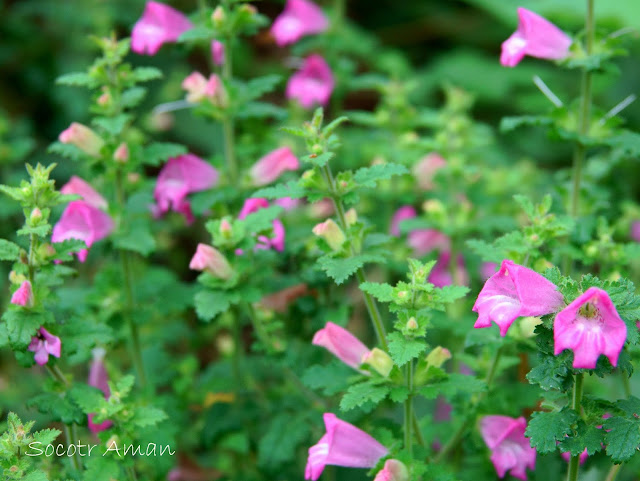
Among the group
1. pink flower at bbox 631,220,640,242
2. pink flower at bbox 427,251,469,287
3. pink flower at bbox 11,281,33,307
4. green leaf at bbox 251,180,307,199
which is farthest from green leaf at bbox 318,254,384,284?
pink flower at bbox 631,220,640,242

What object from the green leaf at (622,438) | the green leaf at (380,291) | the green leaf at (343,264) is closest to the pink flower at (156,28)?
the green leaf at (343,264)

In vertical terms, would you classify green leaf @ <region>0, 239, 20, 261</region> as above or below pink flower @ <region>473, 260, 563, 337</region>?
below

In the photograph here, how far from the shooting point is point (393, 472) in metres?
1.66

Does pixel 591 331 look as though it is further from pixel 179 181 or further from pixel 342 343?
pixel 179 181

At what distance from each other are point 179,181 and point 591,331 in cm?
142

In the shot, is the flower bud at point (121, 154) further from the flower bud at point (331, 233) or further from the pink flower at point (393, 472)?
the pink flower at point (393, 472)

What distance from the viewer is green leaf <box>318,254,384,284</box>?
1.71m

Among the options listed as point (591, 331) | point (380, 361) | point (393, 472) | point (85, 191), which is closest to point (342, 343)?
point (380, 361)

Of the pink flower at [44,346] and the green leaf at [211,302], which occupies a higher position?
the green leaf at [211,302]

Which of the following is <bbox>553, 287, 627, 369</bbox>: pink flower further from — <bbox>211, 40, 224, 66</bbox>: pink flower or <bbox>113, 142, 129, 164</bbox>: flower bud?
<bbox>211, 40, 224, 66</bbox>: pink flower

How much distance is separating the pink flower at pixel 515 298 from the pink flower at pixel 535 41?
2.86 feet

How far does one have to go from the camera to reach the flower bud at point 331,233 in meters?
1.81

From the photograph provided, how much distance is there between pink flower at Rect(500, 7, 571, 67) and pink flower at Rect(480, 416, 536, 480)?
1.04 meters

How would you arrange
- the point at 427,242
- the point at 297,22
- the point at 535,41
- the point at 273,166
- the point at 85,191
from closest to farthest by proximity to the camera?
1. the point at 535,41
2. the point at 85,191
3. the point at 273,166
4. the point at 427,242
5. the point at 297,22
